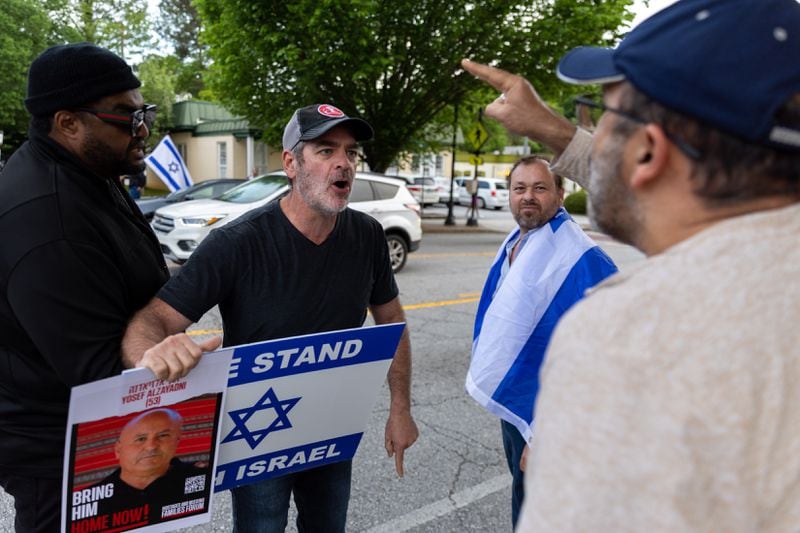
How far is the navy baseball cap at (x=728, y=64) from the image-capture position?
80 centimetres

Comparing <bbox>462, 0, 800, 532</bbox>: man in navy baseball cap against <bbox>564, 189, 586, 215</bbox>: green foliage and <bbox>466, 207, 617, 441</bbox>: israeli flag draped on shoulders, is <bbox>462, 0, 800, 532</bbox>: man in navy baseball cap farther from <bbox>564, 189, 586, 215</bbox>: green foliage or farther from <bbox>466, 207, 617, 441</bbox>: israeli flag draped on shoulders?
<bbox>564, 189, 586, 215</bbox>: green foliage

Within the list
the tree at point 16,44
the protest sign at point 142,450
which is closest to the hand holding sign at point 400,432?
the protest sign at point 142,450

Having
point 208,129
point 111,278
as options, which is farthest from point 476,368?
point 208,129

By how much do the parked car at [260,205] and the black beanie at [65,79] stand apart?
23.4 feet

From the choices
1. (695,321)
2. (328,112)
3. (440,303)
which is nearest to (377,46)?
(440,303)

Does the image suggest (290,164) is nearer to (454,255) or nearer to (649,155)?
(649,155)

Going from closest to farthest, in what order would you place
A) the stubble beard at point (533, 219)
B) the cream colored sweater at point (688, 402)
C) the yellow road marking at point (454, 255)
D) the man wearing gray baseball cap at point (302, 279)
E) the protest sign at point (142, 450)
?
1. the cream colored sweater at point (688, 402)
2. the protest sign at point (142, 450)
3. the man wearing gray baseball cap at point (302, 279)
4. the stubble beard at point (533, 219)
5. the yellow road marking at point (454, 255)

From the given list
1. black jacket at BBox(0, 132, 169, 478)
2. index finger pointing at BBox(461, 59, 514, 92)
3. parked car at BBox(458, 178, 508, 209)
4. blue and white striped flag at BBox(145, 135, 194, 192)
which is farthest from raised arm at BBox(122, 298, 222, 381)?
parked car at BBox(458, 178, 508, 209)

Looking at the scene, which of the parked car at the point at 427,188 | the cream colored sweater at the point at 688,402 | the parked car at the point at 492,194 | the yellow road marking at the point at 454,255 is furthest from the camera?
the parked car at the point at 492,194

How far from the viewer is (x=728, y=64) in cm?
80

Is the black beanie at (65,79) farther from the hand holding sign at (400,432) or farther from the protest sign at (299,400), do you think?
the hand holding sign at (400,432)

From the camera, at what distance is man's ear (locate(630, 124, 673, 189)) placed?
87cm

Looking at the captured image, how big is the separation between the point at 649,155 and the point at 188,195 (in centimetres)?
1338

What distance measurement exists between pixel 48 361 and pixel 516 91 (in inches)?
54.9
